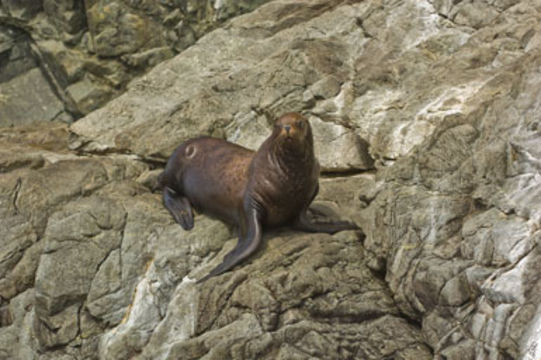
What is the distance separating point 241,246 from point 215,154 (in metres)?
1.34

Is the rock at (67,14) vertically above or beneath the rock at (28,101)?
above

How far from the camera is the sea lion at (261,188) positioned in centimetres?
487

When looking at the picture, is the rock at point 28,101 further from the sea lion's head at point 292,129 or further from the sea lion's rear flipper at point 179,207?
the sea lion's head at point 292,129

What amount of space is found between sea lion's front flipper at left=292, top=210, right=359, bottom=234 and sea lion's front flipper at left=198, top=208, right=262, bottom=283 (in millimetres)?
397

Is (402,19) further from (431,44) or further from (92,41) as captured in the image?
(92,41)

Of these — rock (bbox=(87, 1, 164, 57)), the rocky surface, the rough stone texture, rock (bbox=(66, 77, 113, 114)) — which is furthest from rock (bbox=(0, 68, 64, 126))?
the rocky surface

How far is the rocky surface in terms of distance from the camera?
3.82 meters

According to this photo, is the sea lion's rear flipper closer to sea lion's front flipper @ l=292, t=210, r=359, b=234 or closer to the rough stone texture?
sea lion's front flipper @ l=292, t=210, r=359, b=234

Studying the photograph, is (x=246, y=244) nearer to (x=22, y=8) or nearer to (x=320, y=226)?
(x=320, y=226)

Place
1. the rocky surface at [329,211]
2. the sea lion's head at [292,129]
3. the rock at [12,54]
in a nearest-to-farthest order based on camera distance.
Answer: the rocky surface at [329,211]
the sea lion's head at [292,129]
the rock at [12,54]

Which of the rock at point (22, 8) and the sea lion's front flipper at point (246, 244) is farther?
the rock at point (22, 8)

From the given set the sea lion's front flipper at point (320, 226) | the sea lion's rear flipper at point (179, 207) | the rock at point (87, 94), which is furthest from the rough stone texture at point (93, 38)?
the sea lion's front flipper at point (320, 226)

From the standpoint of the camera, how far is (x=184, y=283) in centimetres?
475

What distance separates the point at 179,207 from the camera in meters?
5.71
